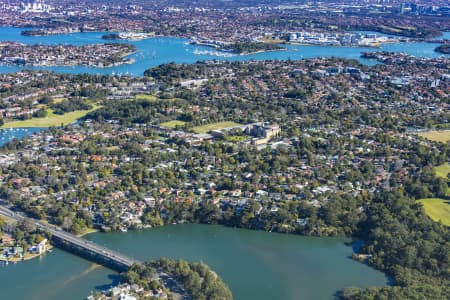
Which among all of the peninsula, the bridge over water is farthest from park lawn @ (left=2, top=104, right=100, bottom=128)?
the peninsula

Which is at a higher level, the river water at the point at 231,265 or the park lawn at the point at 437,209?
the park lawn at the point at 437,209

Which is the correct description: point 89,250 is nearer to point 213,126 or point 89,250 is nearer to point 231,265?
point 231,265

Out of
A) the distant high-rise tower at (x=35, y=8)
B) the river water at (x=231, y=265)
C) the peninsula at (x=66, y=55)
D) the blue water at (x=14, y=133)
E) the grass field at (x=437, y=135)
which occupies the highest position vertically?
the distant high-rise tower at (x=35, y=8)

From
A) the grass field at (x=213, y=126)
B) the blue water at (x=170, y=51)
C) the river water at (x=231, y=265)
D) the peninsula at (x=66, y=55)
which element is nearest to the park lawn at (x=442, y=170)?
the river water at (x=231, y=265)

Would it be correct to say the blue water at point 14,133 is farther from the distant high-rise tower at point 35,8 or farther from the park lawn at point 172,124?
the distant high-rise tower at point 35,8

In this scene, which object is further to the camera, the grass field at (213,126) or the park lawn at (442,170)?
the grass field at (213,126)

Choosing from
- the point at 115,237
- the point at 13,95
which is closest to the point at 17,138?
the point at 13,95

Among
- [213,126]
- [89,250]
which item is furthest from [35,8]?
[89,250]
